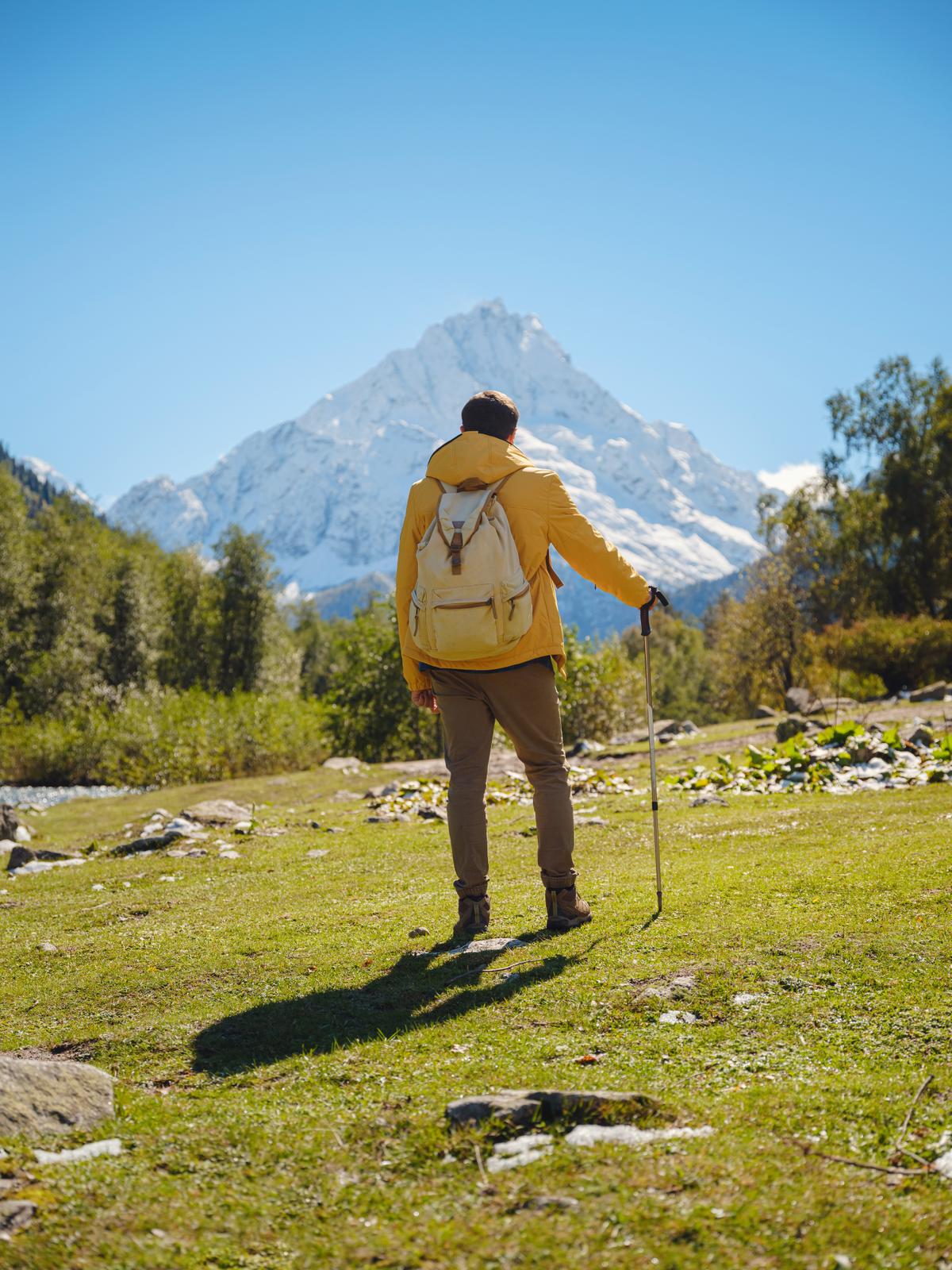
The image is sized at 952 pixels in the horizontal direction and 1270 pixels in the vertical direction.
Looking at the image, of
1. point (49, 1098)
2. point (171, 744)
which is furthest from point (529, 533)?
point (171, 744)

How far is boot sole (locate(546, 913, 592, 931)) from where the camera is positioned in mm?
5590

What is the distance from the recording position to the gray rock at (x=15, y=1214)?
2.60m

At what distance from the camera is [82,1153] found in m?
→ 3.10

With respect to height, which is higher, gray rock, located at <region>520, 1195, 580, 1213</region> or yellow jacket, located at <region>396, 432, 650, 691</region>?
yellow jacket, located at <region>396, 432, 650, 691</region>

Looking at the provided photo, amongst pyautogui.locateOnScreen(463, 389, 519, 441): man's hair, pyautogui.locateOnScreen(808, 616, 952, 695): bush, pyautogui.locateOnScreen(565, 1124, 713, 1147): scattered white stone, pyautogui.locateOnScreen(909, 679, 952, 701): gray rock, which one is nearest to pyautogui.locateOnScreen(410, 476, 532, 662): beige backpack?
pyautogui.locateOnScreen(463, 389, 519, 441): man's hair

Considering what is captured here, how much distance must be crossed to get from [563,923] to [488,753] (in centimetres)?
107

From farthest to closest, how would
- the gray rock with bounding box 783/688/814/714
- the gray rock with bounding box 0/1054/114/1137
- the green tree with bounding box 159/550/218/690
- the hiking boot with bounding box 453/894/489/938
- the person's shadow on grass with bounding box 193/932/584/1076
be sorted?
the green tree with bounding box 159/550/218/690 → the gray rock with bounding box 783/688/814/714 → the hiking boot with bounding box 453/894/489/938 → the person's shadow on grass with bounding box 193/932/584/1076 → the gray rock with bounding box 0/1054/114/1137

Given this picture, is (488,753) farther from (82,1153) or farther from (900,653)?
(900,653)

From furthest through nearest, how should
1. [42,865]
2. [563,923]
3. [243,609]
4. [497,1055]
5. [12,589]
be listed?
[243,609]
[12,589]
[42,865]
[563,923]
[497,1055]

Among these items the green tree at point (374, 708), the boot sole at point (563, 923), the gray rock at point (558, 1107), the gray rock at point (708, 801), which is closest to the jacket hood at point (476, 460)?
the boot sole at point (563, 923)

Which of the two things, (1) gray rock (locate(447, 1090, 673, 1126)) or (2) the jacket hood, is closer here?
(1) gray rock (locate(447, 1090, 673, 1126))

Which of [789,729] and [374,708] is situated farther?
[374,708]

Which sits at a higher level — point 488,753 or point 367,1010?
point 488,753

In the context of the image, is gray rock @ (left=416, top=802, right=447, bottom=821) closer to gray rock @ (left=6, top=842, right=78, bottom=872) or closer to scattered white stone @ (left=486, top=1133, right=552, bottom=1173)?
gray rock @ (left=6, top=842, right=78, bottom=872)
